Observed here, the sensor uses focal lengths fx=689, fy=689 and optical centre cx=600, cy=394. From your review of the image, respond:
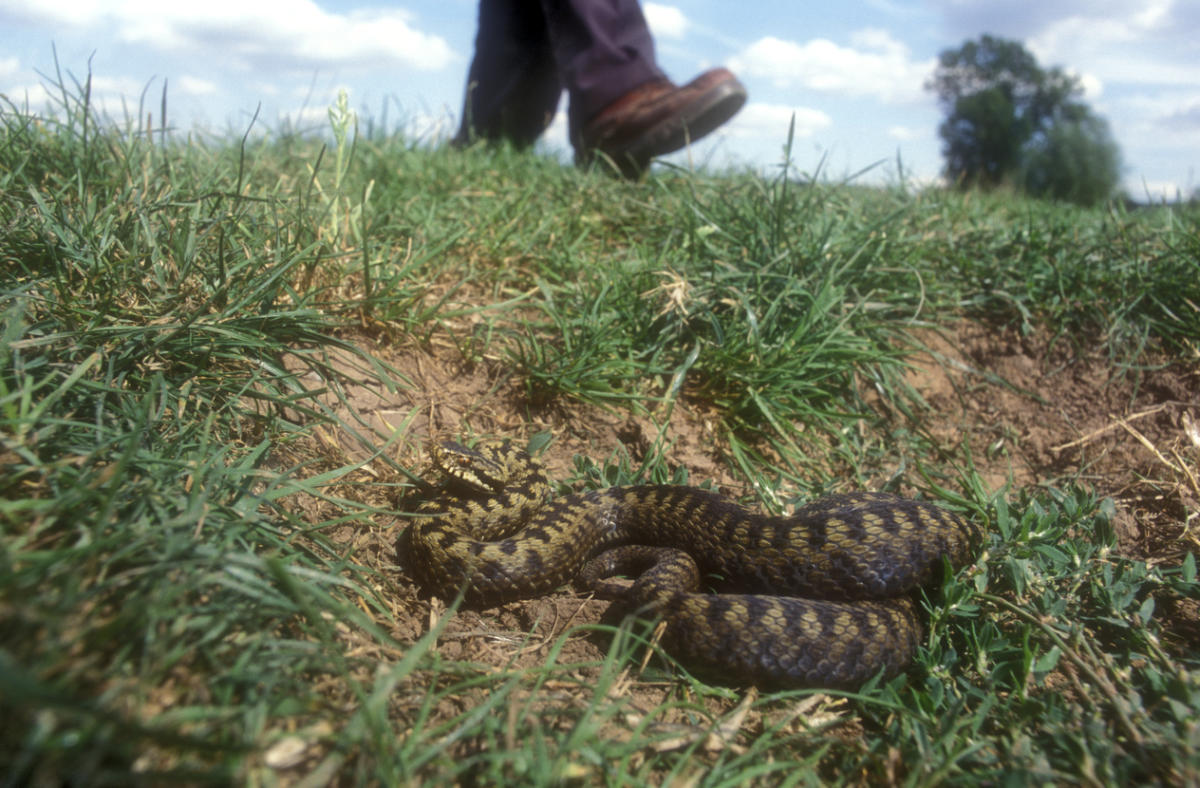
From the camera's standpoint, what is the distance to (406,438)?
10.6 ft

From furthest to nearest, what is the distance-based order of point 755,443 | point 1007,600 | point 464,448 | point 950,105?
point 950,105, point 755,443, point 464,448, point 1007,600

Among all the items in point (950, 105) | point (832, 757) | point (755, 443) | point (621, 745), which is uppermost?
point (950, 105)

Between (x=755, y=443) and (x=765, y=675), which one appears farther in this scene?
(x=755, y=443)

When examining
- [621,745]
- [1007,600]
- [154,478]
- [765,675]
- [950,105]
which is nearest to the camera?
[621,745]

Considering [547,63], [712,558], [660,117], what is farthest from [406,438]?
[547,63]

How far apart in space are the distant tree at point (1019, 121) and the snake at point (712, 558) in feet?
107

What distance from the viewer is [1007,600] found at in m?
2.61

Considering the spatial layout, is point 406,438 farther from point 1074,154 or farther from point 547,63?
point 1074,154

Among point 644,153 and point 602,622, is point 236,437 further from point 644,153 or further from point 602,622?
point 644,153

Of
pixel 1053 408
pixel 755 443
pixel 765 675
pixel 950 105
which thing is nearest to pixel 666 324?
pixel 755 443

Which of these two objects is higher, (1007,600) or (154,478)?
(154,478)

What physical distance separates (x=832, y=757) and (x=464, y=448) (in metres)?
1.91

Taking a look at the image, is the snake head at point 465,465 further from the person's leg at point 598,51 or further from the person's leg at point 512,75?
the person's leg at point 512,75

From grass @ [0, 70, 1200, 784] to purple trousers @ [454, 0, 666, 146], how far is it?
1600 millimetres
